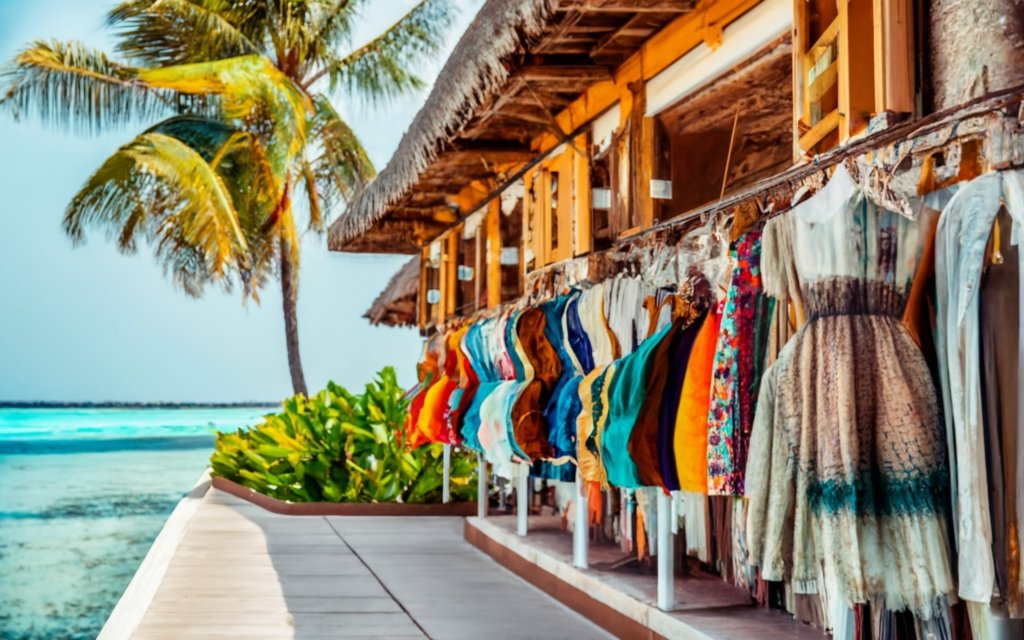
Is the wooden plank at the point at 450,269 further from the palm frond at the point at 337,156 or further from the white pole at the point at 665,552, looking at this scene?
the palm frond at the point at 337,156

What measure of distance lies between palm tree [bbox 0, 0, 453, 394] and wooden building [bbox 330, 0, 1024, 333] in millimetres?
7282

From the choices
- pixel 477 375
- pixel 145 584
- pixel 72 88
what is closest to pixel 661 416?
pixel 477 375

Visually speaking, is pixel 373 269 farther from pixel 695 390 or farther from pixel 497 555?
pixel 695 390

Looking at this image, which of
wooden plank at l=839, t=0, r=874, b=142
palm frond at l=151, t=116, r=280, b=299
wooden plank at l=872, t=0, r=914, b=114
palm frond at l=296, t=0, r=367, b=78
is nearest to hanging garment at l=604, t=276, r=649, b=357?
wooden plank at l=839, t=0, r=874, b=142

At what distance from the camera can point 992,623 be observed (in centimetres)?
236

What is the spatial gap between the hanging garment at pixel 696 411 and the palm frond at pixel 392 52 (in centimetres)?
1502

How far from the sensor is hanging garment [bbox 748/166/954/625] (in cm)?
240

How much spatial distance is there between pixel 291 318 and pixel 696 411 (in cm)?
1452

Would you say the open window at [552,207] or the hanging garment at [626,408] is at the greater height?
the open window at [552,207]

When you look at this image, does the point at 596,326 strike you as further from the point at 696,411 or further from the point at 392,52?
the point at 392,52

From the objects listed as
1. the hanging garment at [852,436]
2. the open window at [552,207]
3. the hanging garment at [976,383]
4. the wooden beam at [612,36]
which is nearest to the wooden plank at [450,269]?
the open window at [552,207]

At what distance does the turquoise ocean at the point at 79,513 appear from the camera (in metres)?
7.91

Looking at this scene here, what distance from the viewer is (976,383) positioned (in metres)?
2.27

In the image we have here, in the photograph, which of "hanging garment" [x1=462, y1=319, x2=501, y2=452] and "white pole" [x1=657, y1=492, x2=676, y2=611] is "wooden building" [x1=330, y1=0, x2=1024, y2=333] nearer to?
"hanging garment" [x1=462, y1=319, x2=501, y2=452]
